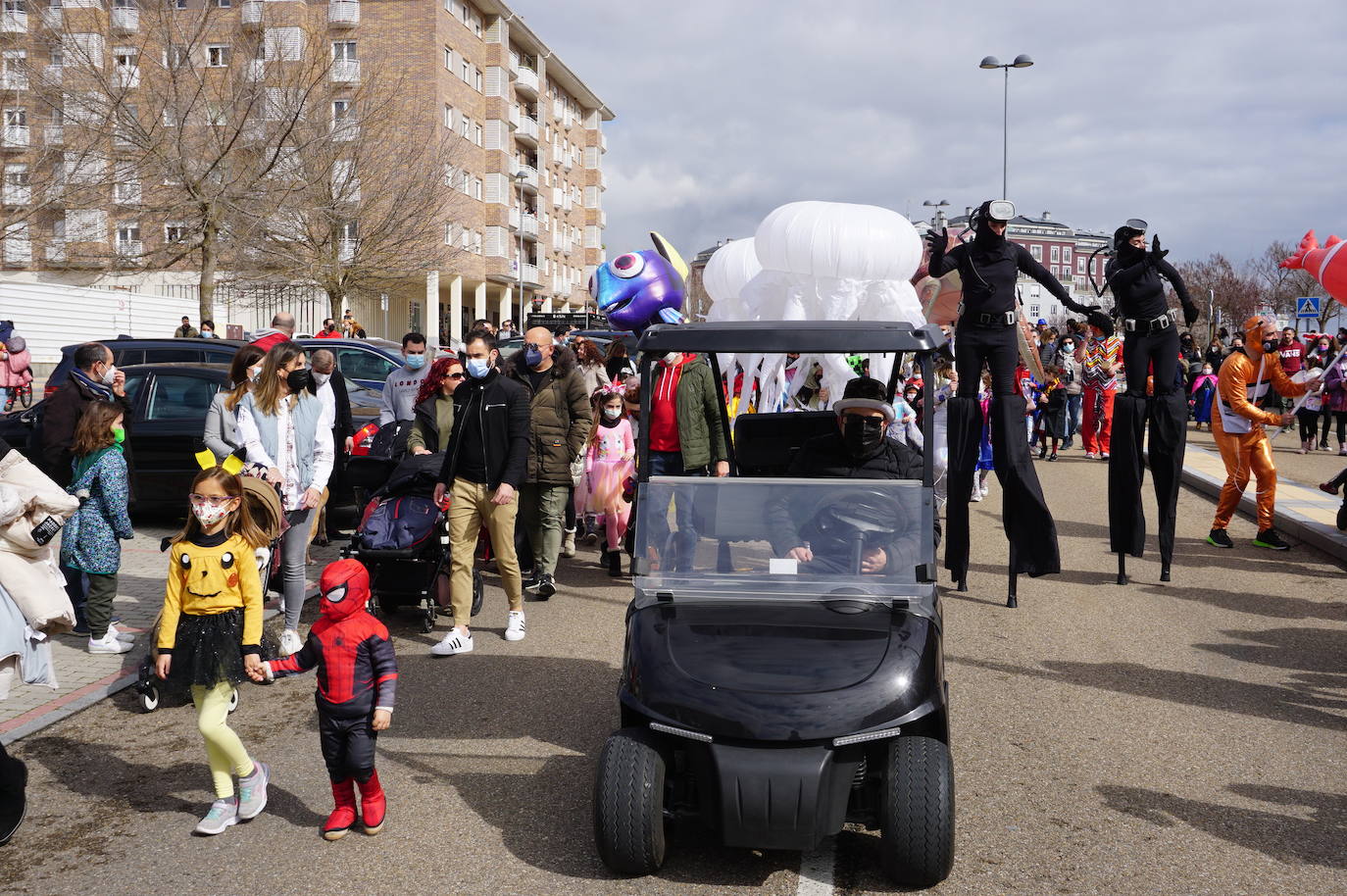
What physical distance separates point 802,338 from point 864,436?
35.9 inches

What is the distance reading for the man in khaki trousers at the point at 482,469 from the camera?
277 inches

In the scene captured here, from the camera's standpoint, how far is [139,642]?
710 centimetres

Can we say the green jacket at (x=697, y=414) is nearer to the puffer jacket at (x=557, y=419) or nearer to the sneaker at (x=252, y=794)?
the puffer jacket at (x=557, y=419)

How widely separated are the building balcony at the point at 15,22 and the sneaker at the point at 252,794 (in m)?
21.9

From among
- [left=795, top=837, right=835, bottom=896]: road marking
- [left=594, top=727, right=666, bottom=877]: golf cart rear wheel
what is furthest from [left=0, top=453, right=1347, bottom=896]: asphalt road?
[left=594, top=727, right=666, bottom=877]: golf cart rear wheel

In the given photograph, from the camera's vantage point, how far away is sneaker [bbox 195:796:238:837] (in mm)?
4398

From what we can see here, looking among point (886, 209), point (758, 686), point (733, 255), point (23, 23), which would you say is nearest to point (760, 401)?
point (886, 209)

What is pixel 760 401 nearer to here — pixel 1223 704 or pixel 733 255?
pixel 733 255

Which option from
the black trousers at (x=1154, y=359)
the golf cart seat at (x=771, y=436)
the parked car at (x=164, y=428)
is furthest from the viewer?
the parked car at (x=164, y=428)

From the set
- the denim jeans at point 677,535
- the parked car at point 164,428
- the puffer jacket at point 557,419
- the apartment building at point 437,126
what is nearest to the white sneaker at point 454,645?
the puffer jacket at point 557,419

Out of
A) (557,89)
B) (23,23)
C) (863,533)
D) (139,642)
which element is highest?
(557,89)

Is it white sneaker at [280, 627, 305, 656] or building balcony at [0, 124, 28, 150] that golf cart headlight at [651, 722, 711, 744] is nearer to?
white sneaker at [280, 627, 305, 656]

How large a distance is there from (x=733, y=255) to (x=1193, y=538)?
5413mm

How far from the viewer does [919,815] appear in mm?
3777
